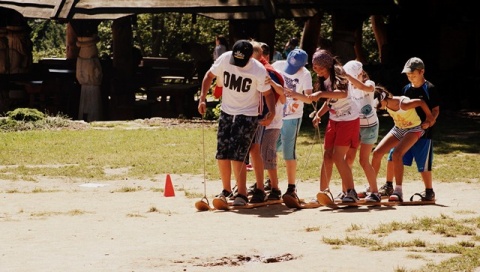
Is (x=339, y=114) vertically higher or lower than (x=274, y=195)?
higher

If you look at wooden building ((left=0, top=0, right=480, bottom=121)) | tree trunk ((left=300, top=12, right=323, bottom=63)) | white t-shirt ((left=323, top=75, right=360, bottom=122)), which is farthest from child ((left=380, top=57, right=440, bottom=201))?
tree trunk ((left=300, top=12, right=323, bottom=63))

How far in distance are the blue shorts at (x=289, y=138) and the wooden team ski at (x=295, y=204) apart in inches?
20.9

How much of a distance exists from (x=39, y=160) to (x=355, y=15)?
10716 millimetres

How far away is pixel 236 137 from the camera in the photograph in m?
12.3

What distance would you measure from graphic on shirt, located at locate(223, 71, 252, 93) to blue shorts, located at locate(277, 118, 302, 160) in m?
0.83

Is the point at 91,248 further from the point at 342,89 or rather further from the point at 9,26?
the point at 9,26

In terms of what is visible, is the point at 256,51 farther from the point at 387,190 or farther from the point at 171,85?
the point at 171,85

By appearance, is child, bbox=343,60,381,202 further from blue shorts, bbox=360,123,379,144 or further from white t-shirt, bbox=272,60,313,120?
white t-shirt, bbox=272,60,313,120

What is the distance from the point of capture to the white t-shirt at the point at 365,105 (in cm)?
1266

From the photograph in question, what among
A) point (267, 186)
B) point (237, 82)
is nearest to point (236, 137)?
point (237, 82)

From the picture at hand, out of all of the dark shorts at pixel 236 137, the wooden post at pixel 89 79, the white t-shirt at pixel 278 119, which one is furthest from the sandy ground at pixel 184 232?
the wooden post at pixel 89 79

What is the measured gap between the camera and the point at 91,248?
995 centimetres

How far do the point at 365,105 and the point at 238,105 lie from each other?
1.47 m

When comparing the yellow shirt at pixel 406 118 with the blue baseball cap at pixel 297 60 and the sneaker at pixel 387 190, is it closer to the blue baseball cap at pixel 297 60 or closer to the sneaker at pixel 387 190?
the sneaker at pixel 387 190
